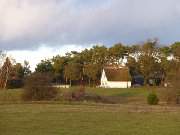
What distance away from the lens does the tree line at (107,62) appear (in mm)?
115938

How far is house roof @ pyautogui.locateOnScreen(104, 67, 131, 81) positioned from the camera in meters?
128

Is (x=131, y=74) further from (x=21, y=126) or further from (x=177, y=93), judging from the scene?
(x=21, y=126)

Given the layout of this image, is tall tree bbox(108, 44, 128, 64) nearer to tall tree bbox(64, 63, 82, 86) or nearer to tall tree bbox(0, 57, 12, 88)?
tall tree bbox(64, 63, 82, 86)

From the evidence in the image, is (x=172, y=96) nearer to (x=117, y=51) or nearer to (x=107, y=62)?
(x=117, y=51)

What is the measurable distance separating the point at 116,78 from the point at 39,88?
6974 centimetres

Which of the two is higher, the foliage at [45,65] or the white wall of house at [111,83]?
the foliage at [45,65]

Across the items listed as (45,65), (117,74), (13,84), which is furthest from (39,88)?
(45,65)

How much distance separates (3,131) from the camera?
69.6 ft

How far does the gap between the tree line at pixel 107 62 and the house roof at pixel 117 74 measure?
1671 millimetres

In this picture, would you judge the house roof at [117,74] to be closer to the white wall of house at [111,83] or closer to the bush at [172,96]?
the white wall of house at [111,83]

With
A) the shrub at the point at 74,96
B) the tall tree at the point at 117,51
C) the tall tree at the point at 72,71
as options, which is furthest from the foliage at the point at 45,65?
the shrub at the point at 74,96

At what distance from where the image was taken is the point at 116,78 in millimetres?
131250

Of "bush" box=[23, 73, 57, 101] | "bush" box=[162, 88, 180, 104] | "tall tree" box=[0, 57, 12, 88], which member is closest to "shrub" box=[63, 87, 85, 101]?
"bush" box=[23, 73, 57, 101]

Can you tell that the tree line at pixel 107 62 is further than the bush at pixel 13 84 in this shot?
Yes
